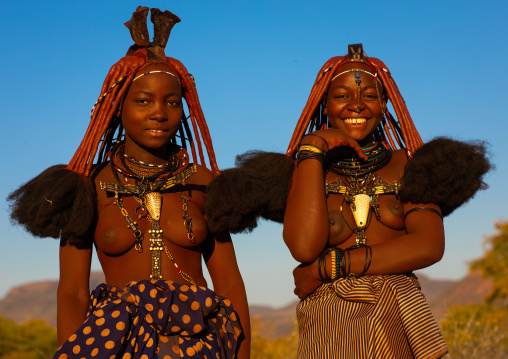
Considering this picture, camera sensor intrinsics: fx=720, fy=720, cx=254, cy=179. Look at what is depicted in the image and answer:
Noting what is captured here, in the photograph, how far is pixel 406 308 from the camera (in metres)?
4.79

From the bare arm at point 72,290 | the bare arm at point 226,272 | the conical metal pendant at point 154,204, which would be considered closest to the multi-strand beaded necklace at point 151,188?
the conical metal pendant at point 154,204

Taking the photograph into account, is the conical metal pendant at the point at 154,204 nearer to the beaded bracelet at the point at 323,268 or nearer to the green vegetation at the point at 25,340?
the beaded bracelet at the point at 323,268

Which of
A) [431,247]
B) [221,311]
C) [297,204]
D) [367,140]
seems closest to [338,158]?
[367,140]

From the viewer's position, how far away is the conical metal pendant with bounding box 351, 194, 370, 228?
5148mm

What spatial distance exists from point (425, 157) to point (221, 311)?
180 centimetres

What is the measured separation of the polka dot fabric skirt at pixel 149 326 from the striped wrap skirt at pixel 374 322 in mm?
737

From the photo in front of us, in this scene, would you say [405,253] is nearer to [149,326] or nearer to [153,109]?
[149,326]

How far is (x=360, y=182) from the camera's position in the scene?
533 cm

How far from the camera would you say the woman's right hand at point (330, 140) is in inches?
199

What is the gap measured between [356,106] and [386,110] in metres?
0.39

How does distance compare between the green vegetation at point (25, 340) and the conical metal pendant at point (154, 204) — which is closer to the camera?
the conical metal pendant at point (154, 204)

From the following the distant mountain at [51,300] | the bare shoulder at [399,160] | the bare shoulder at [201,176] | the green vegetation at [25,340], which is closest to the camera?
the bare shoulder at [399,160]

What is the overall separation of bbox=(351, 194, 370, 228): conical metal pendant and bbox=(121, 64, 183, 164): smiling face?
143 cm

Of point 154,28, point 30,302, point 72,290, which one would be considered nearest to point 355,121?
point 154,28
